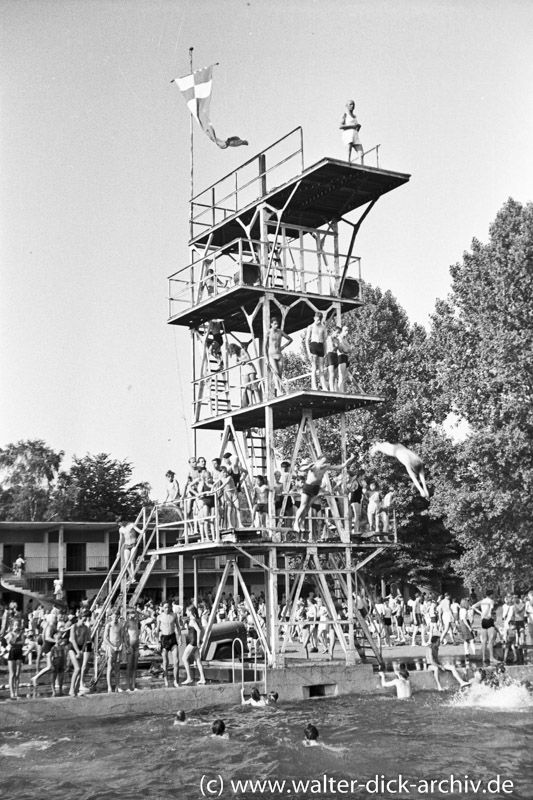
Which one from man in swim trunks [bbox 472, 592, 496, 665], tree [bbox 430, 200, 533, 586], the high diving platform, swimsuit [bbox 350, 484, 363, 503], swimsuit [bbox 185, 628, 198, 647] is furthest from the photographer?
tree [bbox 430, 200, 533, 586]

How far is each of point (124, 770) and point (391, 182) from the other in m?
17.2

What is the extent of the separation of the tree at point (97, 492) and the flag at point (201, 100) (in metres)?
44.0

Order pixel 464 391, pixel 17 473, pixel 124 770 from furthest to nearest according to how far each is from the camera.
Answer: pixel 17 473
pixel 464 391
pixel 124 770

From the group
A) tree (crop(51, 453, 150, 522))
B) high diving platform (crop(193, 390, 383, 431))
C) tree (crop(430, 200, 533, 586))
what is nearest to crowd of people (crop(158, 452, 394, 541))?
high diving platform (crop(193, 390, 383, 431))

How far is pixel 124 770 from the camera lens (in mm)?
16531

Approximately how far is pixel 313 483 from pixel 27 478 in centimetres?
5257

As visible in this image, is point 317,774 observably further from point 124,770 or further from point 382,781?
point 124,770

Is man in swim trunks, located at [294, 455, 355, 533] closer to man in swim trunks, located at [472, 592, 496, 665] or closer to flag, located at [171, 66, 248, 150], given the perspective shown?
man in swim trunks, located at [472, 592, 496, 665]

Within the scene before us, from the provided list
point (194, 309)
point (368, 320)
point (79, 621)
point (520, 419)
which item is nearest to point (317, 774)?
point (79, 621)

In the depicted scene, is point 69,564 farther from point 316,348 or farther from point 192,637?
point 316,348

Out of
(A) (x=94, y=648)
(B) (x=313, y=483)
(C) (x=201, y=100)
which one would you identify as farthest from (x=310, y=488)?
(C) (x=201, y=100)

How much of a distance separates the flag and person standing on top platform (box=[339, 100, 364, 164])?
462 cm

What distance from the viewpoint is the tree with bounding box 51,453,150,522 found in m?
69.5

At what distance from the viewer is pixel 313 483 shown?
23578 millimetres
